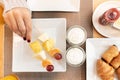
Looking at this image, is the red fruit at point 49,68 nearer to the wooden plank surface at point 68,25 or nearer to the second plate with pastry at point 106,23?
the wooden plank surface at point 68,25

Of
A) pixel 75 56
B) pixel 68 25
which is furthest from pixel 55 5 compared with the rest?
pixel 75 56

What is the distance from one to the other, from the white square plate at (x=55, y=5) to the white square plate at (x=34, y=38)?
4 centimetres

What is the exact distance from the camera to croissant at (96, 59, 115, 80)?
95 centimetres

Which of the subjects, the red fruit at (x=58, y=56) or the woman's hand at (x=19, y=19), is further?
the red fruit at (x=58, y=56)

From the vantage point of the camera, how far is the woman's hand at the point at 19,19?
83 centimetres

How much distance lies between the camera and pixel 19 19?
833 millimetres

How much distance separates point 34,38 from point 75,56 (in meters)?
0.14

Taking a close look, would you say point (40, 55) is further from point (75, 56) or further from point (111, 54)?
point (111, 54)

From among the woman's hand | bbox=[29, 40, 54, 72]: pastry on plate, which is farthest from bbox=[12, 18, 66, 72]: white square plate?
the woman's hand

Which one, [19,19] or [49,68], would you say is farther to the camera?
[49,68]

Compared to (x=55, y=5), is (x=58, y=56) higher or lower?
lower

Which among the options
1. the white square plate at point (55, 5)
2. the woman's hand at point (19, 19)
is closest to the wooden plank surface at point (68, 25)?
the white square plate at point (55, 5)

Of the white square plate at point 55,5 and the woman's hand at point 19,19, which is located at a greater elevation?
the white square plate at point 55,5

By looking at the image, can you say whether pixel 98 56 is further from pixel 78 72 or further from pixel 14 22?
pixel 14 22
